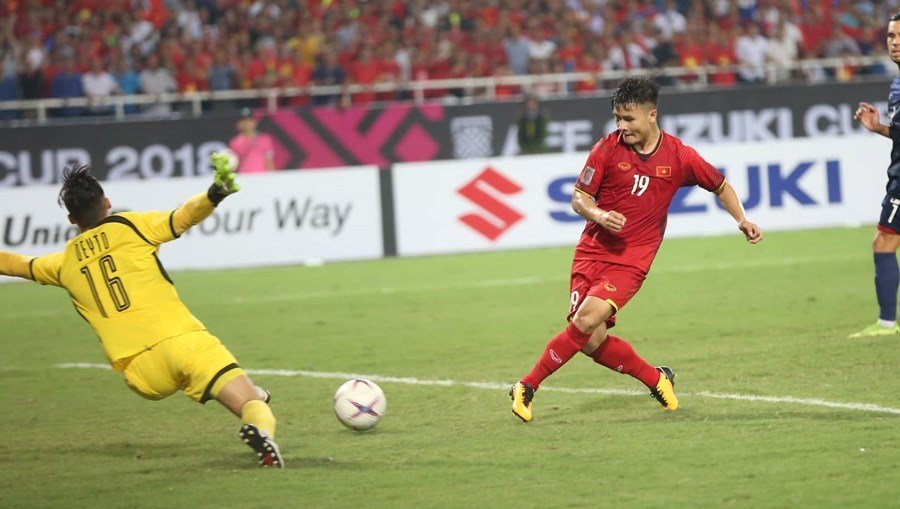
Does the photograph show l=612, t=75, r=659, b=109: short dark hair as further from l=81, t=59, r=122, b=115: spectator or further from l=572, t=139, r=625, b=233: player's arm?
l=81, t=59, r=122, b=115: spectator

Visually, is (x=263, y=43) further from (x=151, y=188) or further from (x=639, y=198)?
(x=639, y=198)

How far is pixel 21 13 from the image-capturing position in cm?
2241

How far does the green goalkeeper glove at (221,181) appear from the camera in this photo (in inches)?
260

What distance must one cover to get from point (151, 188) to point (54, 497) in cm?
1214

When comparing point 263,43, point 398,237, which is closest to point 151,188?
point 398,237

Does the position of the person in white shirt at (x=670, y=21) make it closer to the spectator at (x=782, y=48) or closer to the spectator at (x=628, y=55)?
the spectator at (x=628, y=55)

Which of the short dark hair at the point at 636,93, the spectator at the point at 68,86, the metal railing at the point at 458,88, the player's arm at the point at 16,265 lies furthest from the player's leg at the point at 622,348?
the spectator at the point at 68,86

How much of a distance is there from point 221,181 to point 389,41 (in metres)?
17.1

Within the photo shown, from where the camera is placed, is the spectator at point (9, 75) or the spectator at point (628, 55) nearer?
the spectator at point (9, 75)

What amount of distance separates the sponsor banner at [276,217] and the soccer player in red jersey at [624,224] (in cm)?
1055

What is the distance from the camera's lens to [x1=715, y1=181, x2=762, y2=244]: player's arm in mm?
7746

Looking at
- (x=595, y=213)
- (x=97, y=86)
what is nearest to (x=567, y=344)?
(x=595, y=213)

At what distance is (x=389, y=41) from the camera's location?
23406 millimetres

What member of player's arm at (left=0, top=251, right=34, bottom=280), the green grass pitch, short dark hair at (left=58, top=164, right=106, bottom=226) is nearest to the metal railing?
the green grass pitch
